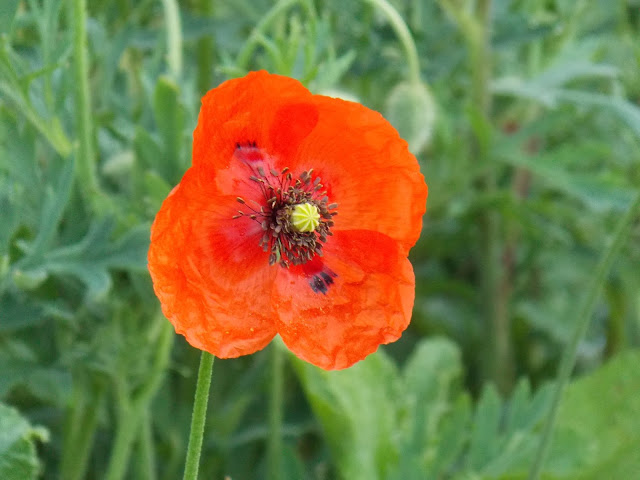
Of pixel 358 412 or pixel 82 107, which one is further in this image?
pixel 358 412

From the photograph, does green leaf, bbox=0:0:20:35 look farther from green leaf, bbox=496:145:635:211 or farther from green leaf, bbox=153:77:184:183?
green leaf, bbox=496:145:635:211

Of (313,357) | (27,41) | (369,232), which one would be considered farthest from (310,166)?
(27,41)

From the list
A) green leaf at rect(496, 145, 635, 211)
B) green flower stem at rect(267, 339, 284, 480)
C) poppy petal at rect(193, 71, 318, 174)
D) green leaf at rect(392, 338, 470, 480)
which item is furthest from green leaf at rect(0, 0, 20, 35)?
green leaf at rect(496, 145, 635, 211)

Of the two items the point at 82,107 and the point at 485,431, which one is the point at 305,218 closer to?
the point at 82,107

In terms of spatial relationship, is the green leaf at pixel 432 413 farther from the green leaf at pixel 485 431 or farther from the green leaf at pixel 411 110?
the green leaf at pixel 411 110

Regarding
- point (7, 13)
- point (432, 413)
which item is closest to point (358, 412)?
point (432, 413)

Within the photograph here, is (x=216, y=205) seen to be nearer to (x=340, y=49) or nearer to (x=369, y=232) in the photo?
(x=369, y=232)

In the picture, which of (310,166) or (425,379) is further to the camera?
(425,379)

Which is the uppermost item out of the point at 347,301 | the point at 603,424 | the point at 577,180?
the point at 577,180
